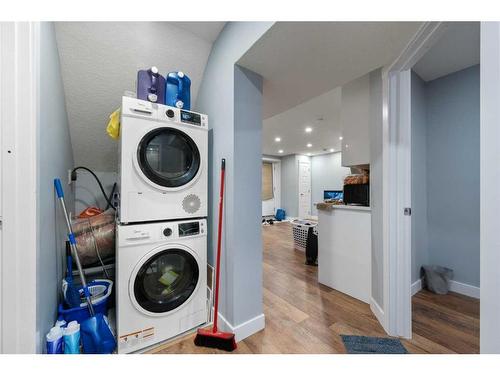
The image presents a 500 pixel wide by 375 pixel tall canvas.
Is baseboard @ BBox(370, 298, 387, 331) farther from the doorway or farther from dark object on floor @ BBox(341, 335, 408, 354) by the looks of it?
the doorway

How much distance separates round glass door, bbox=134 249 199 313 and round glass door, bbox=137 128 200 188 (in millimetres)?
513

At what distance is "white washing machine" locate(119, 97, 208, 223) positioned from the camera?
124 cm

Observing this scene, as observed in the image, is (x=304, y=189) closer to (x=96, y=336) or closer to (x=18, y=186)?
(x=96, y=336)

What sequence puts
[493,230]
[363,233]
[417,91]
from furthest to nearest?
[417,91] < [363,233] < [493,230]

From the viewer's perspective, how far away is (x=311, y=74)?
145 cm

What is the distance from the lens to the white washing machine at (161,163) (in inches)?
48.6

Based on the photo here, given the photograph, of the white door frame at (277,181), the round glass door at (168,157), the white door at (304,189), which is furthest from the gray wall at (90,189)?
the white door at (304,189)

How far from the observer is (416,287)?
6.59 feet

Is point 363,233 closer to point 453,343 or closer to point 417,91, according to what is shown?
point 453,343

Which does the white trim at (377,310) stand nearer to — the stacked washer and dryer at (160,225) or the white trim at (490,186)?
the white trim at (490,186)

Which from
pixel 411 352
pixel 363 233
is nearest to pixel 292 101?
pixel 363 233

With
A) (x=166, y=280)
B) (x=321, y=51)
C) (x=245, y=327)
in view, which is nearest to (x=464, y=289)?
(x=245, y=327)

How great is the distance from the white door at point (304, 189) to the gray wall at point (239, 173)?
585 cm

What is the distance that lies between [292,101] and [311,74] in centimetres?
42
